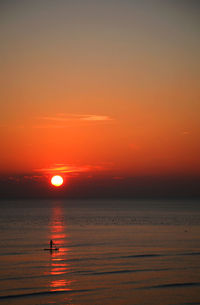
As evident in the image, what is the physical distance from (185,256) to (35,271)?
23195 millimetres

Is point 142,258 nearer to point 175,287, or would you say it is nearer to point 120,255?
point 120,255

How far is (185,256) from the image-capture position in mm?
56844

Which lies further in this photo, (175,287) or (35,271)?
(35,271)

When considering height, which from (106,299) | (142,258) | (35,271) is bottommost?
(106,299)

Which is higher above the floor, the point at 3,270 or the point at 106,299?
the point at 3,270

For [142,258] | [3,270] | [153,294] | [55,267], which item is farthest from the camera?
[142,258]

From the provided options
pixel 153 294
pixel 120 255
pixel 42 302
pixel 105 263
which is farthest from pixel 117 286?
pixel 120 255

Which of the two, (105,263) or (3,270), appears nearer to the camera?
(3,270)

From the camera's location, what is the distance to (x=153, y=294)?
120 ft

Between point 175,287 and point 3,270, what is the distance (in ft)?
67.0

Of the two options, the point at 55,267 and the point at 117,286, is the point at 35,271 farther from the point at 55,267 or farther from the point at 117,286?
the point at 117,286

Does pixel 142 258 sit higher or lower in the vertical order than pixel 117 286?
higher

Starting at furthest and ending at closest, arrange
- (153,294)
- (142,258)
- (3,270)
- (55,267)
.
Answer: (142,258) < (55,267) < (3,270) < (153,294)

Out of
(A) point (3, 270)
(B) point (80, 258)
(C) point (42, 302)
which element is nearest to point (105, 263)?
(B) point (80, 258)
